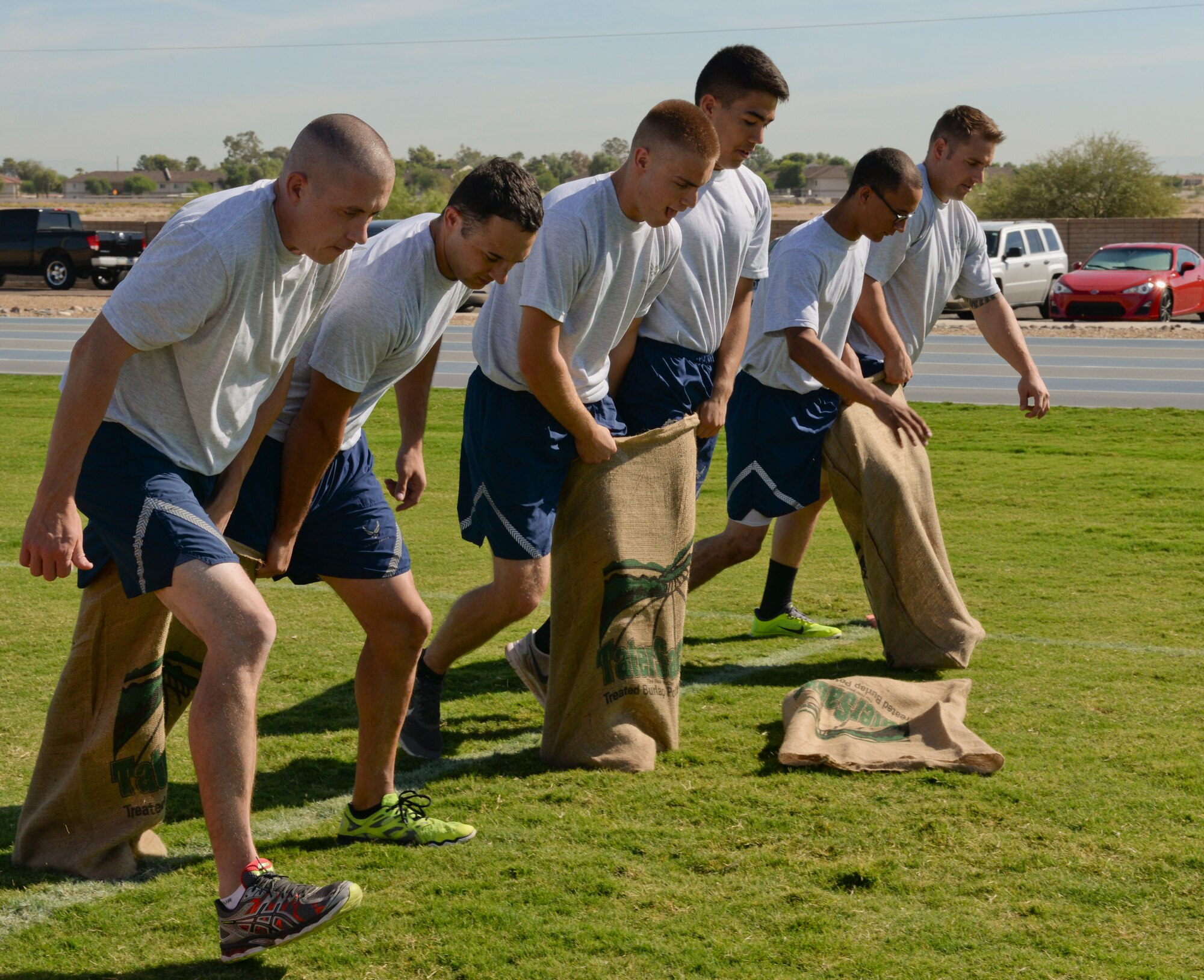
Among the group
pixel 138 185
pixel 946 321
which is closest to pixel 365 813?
pixel 946 321

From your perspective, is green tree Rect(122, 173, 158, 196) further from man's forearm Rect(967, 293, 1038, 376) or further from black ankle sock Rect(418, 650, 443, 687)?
black ankle sock Rect(418, 650, 443, 687)

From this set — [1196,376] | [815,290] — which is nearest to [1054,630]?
[815,290]

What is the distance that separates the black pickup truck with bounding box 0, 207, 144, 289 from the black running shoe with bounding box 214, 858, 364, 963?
107ft

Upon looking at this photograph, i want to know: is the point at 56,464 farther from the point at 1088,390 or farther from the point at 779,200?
the point at 779,200

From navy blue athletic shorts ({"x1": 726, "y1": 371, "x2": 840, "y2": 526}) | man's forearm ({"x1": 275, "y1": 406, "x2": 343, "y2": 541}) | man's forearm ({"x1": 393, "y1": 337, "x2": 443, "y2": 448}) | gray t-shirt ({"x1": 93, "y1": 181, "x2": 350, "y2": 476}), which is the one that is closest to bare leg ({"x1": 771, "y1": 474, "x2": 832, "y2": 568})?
navy blue athletic shorts ({"x1": 726, "y1": 371, "x2": 840, "y2": 526})

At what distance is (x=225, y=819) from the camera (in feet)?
10.0

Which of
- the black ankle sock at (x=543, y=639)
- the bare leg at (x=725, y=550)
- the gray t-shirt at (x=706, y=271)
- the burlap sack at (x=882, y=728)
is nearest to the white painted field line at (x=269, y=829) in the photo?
the black ankle sock at (x=543, y=639)

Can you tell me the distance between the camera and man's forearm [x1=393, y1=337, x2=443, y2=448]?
4344mm

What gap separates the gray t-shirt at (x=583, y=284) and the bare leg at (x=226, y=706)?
57.9 inches

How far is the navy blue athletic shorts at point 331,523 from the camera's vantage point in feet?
12.3

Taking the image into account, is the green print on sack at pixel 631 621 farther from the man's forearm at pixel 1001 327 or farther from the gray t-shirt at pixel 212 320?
the man's forearm at pixel 1001 327

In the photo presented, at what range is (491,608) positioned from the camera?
460cm

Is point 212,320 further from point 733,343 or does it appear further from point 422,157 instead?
point 422,157

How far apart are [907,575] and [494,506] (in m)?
2.02
